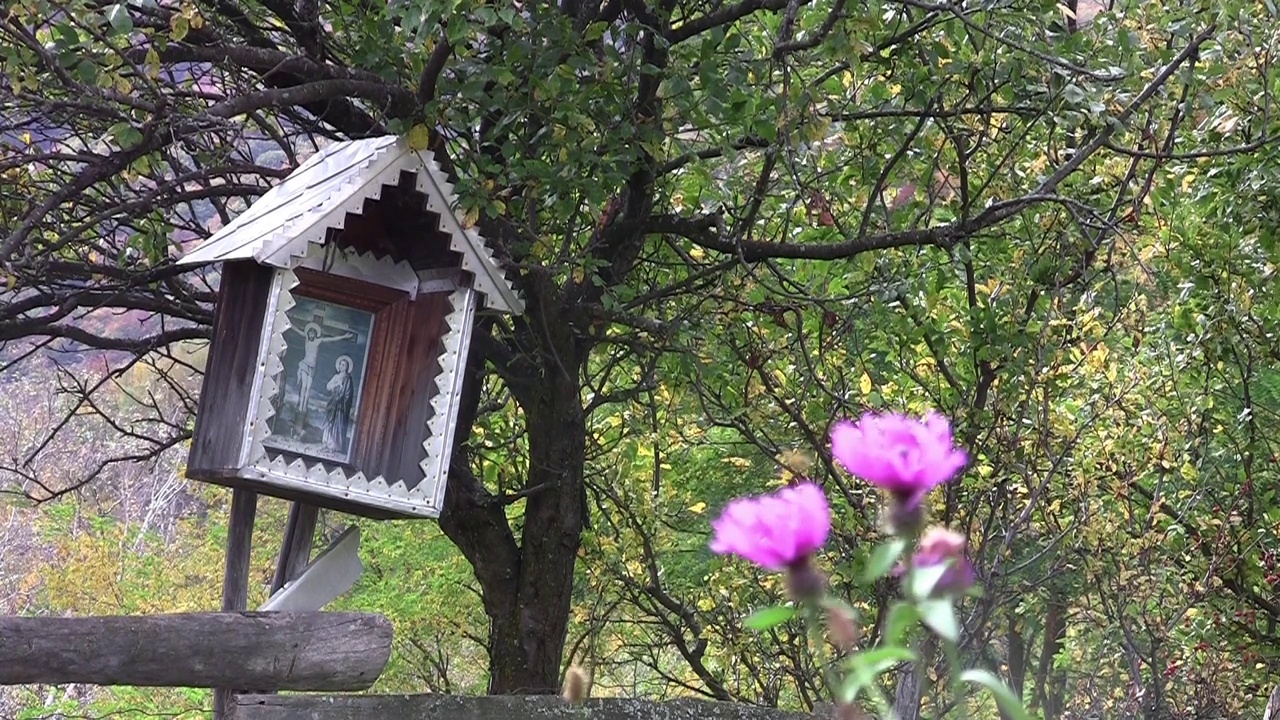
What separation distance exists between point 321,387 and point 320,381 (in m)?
0.01

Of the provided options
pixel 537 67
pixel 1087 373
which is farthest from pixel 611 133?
pixel 1087 373

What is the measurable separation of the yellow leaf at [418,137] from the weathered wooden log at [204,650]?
1171 mm

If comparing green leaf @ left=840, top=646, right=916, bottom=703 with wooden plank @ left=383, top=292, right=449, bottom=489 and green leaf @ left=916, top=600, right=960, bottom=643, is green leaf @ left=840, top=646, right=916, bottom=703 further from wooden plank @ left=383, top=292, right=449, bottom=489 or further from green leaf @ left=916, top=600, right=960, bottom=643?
wooden plank @ left=383, top=292, right=449, bottom=489

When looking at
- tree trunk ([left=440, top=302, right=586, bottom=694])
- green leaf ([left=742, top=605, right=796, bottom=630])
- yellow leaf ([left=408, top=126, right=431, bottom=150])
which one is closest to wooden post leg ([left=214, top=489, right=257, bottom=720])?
yellow leaf ([left=408, top=126, right=431, bottom=150])

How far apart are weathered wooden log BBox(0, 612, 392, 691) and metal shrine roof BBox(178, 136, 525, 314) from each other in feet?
2.83

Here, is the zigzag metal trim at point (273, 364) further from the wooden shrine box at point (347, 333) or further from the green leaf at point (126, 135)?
the green leaf at point (126, 135)

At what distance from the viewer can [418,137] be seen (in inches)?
131

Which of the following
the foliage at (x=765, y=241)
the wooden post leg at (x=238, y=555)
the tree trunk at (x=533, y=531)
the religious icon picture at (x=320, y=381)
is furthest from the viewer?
the tree trunk at (x=533, y=531)

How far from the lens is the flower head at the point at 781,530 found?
72 cm

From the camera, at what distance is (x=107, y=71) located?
3.33 meters

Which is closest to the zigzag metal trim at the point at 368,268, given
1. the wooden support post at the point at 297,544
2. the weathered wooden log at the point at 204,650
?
the wooden support post at the point at 297,544

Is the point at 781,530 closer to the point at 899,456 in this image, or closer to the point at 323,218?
the point at 899,456

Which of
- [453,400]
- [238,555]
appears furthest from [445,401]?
[238,555]

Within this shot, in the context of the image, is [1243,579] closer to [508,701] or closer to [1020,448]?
[1020,448]
